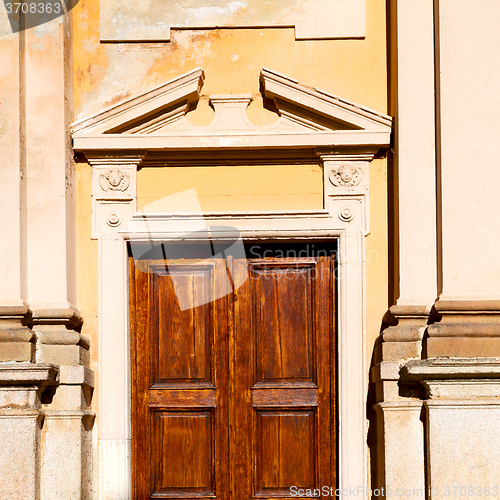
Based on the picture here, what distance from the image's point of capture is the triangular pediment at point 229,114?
545 centimetres

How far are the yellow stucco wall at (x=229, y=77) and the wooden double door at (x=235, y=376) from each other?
427 mm

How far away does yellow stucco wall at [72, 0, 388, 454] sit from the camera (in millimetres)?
5547

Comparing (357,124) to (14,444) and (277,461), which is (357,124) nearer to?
(277,461)

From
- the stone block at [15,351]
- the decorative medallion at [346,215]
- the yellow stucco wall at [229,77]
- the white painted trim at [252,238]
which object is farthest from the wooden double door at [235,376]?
the stone block at [15,351]

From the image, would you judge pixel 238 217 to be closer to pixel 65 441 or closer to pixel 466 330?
pixel 466 330

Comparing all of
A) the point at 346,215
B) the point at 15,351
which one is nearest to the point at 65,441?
the point at 15,351

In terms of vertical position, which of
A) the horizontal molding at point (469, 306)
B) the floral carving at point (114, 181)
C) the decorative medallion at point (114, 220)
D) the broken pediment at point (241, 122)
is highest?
the broken pediment at point (241, 122)

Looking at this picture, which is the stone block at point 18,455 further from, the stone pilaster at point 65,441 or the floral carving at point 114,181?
the floral carving at point 114,181

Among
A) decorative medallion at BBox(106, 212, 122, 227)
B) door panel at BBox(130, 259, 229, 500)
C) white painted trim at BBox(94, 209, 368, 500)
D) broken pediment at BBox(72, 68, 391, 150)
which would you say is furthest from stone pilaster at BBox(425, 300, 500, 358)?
decorative medallion at BBox(106, 212, 122, 227)

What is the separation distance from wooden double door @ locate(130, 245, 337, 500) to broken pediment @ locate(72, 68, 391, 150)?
838 millimetres

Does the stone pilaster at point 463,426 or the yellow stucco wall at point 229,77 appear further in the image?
the yellow stucco wall at point 229,77

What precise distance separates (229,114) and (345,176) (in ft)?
3.21

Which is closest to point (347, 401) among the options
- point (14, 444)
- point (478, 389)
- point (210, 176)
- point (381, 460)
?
point (381, 460)

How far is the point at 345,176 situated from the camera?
5484 millimetres
